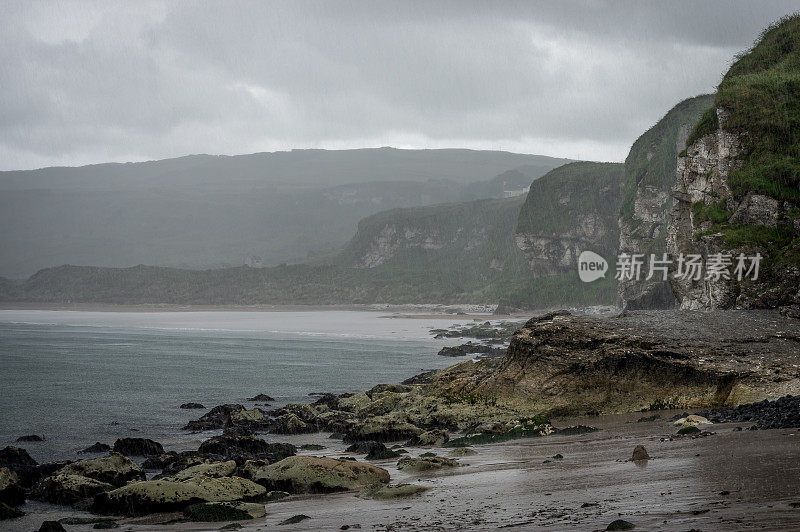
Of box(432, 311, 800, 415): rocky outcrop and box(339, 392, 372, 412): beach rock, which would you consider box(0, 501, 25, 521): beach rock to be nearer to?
box(432, 311, 800, 415): rocky outcrop

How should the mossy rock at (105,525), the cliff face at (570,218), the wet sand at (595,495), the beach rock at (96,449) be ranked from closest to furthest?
the wet sand at (595,495)
the mossy rock at (105,525)
the beach rock at (96,449)
the cliff face at (570,218)

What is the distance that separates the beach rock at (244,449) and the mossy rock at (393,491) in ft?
24.1

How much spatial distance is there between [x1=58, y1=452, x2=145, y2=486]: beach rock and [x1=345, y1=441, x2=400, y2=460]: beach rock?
6520 millimetres

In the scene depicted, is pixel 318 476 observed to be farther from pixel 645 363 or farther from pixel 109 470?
pixel 645 363

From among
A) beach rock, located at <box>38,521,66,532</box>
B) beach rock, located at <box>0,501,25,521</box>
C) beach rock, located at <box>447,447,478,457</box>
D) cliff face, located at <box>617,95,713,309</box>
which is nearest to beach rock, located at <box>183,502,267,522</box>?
beach rock, located at <box>38,521,66,532</box>

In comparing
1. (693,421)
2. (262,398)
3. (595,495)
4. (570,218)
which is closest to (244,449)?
(693,421)

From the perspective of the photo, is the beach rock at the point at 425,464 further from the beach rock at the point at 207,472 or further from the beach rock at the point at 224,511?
the beach rock at the point at 224,511

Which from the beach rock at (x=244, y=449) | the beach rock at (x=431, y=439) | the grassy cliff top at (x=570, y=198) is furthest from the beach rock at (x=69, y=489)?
the grassy cliff top at (x=570, y=198)

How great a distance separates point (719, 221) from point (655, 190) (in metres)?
76.1

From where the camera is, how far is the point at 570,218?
166375 millimetres

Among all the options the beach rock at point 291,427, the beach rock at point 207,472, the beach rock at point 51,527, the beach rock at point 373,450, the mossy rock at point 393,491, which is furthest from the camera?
the beach rock at point 291,427

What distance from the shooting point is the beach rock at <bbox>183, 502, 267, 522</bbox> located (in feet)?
47.2

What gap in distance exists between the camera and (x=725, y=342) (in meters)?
27.6

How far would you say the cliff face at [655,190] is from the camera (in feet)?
341
